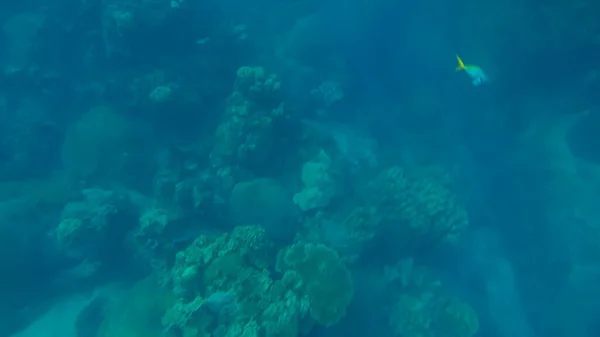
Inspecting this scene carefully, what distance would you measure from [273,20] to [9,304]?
1206cm

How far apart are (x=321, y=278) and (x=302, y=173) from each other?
357 cm

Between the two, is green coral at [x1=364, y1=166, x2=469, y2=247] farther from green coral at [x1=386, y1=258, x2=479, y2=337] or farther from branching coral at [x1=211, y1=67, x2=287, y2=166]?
branching coral at [x1=211, y1=67, x2=287, y2=166]

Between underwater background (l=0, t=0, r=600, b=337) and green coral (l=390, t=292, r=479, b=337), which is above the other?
underwater background (l=0, t=0, r=600, b=337)

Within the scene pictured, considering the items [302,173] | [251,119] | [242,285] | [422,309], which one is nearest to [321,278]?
[242,285]

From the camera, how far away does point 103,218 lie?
28.9ft

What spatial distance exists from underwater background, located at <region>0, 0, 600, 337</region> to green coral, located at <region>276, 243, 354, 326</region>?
1.1 inches

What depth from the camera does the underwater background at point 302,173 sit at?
24.6ft

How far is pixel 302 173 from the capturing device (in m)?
9.55

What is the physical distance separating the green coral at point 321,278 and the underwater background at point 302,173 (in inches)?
1.1

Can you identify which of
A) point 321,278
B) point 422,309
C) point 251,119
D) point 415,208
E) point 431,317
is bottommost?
point 321,278

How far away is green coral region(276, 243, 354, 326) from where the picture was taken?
20.0ft

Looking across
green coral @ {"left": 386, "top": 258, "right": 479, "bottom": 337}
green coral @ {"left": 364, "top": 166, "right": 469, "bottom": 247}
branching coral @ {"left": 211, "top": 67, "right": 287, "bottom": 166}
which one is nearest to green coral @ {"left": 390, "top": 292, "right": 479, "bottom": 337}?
green coral @ {"left": 386, "top": 258, "right": 479, "bottom": 337}

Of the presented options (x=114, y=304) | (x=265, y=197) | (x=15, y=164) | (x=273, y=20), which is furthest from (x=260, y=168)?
(x=273, y=20)

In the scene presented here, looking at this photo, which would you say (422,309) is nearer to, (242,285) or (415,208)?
(415,208)
